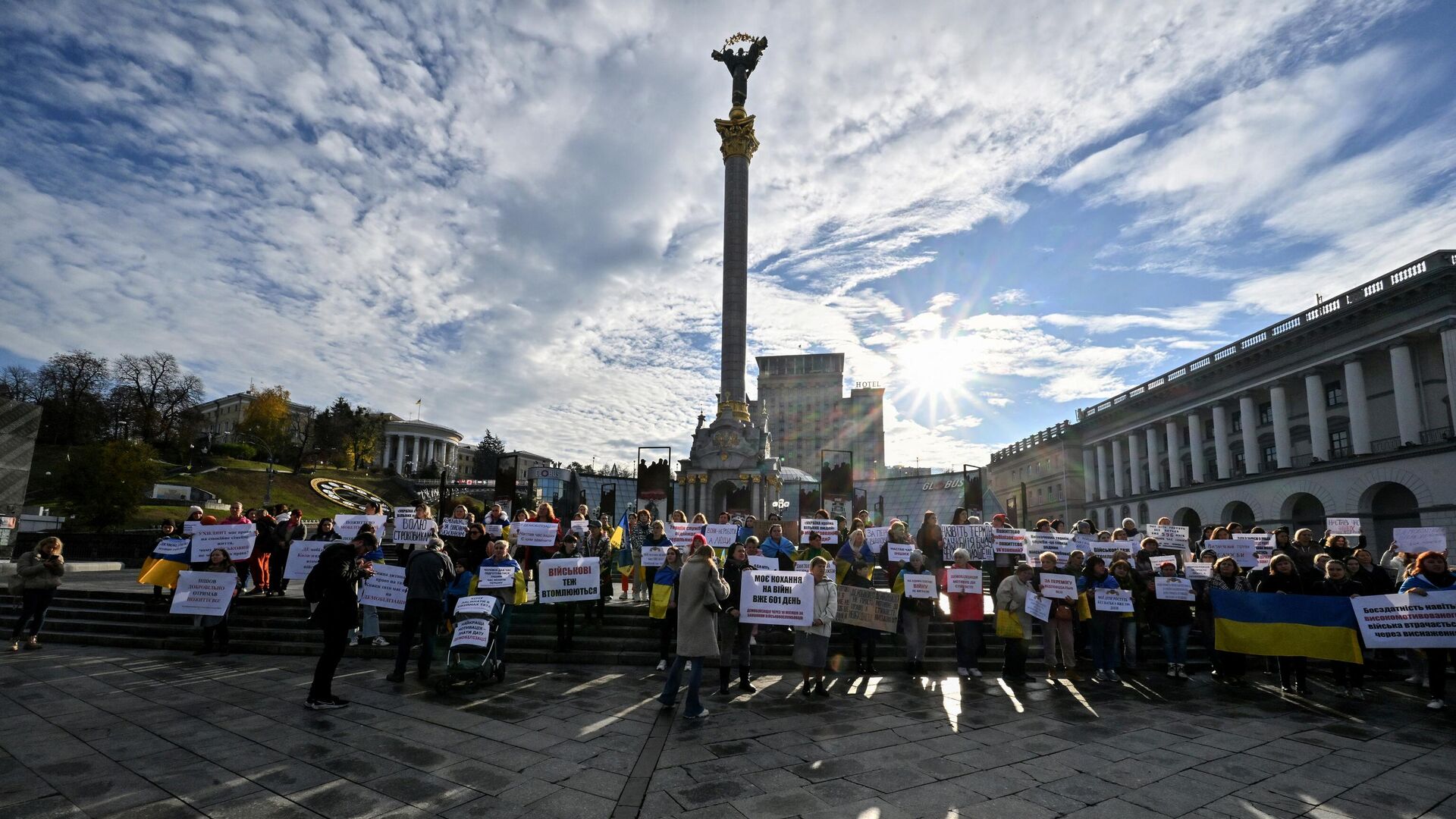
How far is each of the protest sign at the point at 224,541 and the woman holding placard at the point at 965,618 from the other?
45.4 ft

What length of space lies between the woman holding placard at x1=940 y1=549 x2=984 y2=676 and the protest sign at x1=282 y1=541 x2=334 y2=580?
40.6 ft

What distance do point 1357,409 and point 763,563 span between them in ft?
150

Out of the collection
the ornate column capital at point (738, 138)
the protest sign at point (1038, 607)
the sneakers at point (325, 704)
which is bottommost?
the sneakers at point (325, 704)

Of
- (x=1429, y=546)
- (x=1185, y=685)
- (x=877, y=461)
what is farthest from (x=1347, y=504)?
(x=877, y=461)

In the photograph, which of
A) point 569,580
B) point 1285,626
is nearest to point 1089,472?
point 1285,626

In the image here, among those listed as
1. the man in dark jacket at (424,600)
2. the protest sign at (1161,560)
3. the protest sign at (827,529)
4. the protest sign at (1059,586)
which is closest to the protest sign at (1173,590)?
the protest sign at (1161,560)

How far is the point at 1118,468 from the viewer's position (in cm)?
6688

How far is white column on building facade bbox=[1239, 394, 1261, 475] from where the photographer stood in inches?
1924

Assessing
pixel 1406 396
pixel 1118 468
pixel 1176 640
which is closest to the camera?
pixel 1176 640

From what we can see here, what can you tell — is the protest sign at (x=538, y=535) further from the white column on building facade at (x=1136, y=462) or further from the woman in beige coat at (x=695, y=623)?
the white column on building facade at (x=1136, y=462)

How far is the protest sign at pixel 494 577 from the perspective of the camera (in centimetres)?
1044

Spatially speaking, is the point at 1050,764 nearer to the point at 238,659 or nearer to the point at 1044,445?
the point at 238,659

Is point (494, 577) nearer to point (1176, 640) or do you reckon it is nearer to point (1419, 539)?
point (1176, 640)

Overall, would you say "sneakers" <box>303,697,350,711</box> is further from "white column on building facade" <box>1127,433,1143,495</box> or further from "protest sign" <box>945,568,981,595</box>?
"white column on building facade" <box>1127,433,1143,495</box>
